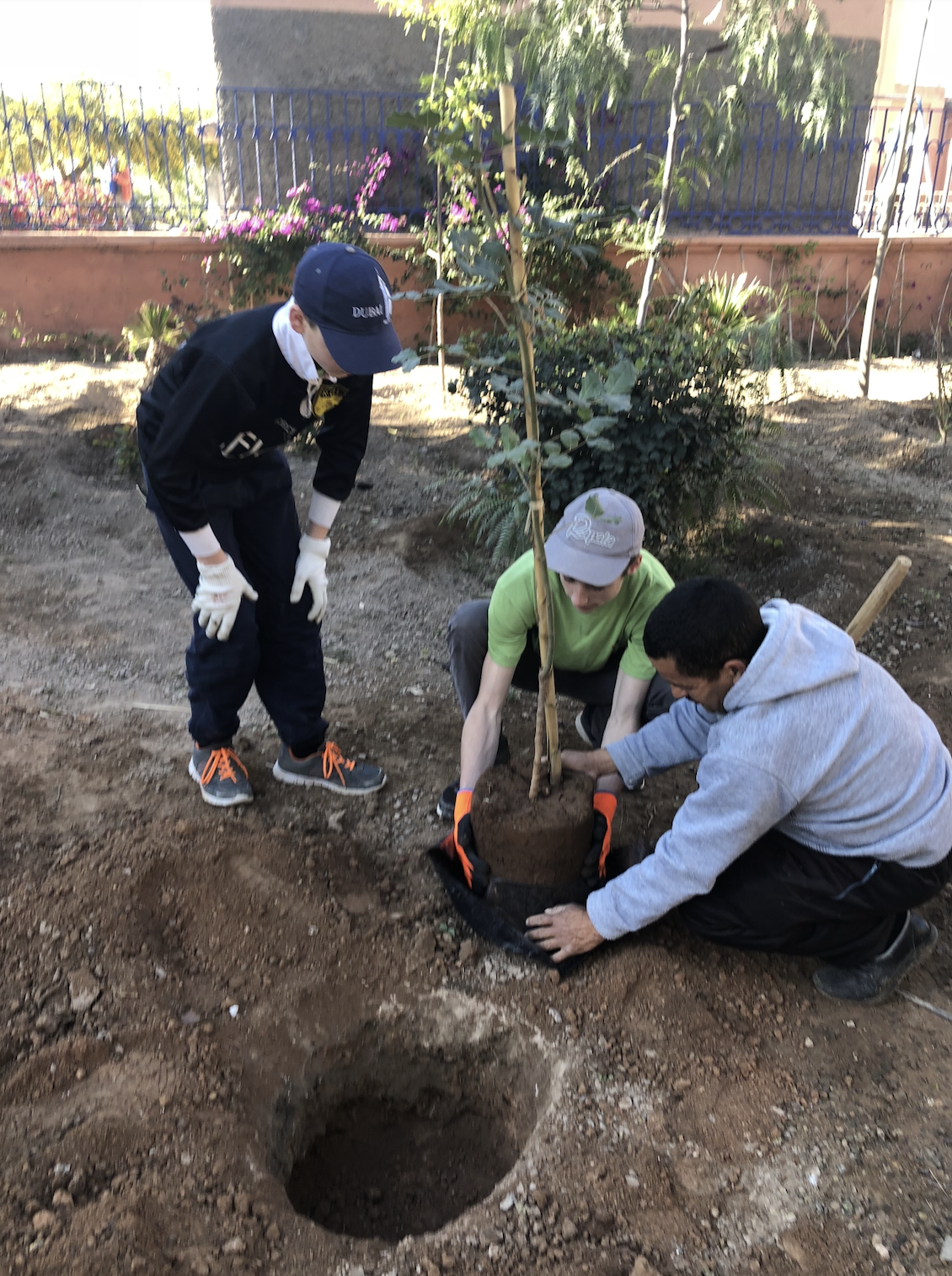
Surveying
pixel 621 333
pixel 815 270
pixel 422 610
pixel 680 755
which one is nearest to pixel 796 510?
pixel 621 333

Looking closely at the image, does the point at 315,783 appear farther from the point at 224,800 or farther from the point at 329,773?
the point at 224,800

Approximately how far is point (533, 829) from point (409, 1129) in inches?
32.4

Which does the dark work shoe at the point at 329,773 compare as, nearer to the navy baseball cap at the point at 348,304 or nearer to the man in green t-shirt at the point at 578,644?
the man in green t-shirt at the point at 578,644

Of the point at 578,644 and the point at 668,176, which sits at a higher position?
the point at 668,176

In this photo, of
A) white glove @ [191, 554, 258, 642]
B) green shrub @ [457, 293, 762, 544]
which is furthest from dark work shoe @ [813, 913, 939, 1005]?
green shrub @ [457, 293, 762, 544]

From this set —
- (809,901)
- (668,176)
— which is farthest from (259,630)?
(668,176)

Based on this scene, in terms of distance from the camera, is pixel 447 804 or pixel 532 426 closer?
pixel 532 426

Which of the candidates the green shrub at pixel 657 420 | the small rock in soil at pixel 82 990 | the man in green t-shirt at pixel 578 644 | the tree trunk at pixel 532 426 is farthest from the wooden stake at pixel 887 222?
the small rock in soil at pixel 82 990

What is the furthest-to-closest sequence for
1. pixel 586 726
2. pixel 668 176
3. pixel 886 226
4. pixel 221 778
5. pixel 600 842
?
pixel 886 226 → pixel 668 176 → pixel 586 726 → pixel 221 778 → pixel 600 842

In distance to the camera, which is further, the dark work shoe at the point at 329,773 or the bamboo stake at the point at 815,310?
the bamboo stake at the point at 815,310

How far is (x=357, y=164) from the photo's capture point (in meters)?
8.16

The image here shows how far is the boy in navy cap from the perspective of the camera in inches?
81.8

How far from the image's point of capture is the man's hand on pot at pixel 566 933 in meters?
2.10

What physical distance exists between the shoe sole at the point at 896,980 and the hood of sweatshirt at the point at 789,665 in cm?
76
